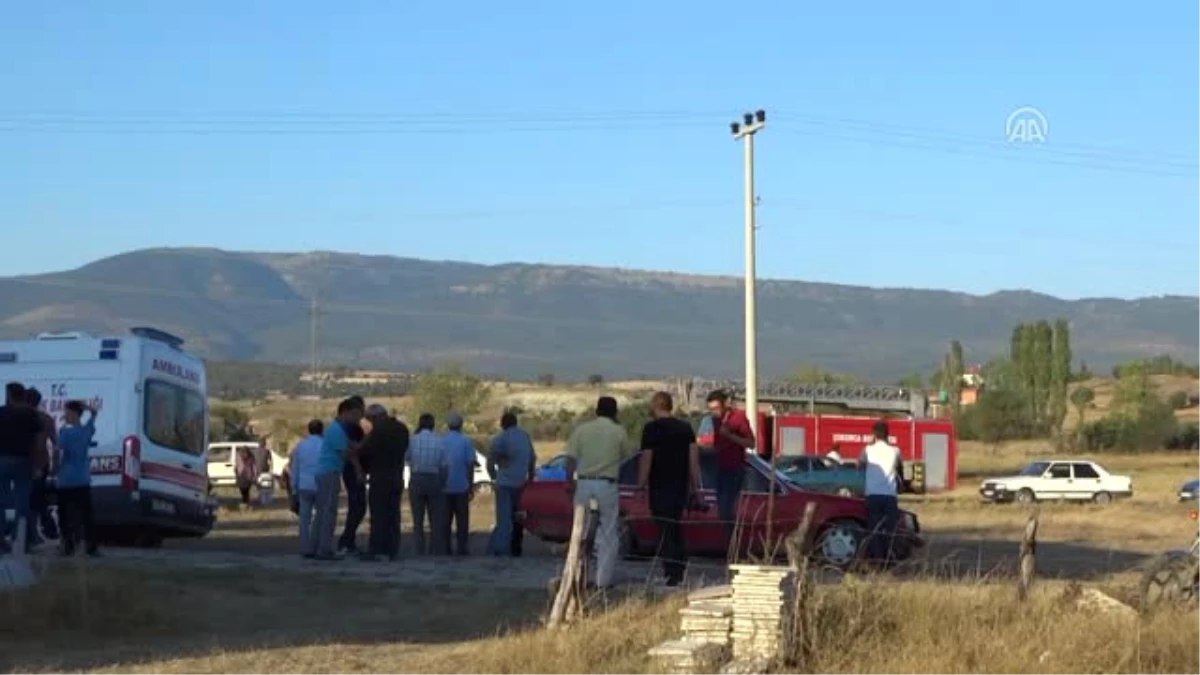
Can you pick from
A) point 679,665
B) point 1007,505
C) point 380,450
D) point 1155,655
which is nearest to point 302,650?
point 679,665

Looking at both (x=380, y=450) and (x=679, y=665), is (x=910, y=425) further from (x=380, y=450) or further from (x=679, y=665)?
(x=679, y=665)

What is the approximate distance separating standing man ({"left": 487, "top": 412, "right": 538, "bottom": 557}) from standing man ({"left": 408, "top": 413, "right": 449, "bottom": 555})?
23.6 inches

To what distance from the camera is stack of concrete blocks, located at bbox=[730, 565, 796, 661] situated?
12.5m

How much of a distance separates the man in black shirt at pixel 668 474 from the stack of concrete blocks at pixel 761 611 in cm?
417

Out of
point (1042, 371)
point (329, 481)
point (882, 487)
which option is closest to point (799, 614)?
point (882, 487)

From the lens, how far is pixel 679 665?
12.3 meters

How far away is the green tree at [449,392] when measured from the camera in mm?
80312

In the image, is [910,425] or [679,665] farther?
[910,425]

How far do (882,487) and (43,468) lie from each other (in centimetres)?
811

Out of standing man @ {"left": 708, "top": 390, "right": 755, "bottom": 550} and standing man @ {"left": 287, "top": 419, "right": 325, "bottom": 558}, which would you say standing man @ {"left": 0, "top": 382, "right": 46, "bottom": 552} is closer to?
standing man @ {"left": 287, "top": 419, "right": 325, "bottom": 558}

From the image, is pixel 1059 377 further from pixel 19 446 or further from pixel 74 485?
pixel 19 446

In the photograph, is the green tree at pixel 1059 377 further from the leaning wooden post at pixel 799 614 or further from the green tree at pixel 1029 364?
the leaning wooden post at pixel 799 614

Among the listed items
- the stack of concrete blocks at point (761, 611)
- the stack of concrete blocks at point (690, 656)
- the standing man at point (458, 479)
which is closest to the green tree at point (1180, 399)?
the standing man at point (458, 479)

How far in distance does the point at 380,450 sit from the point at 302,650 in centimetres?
754
